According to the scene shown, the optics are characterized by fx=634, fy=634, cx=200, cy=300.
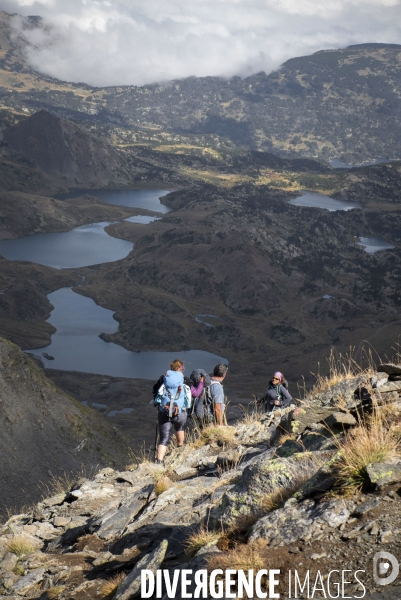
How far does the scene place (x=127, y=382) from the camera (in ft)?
328

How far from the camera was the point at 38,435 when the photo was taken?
139 ft

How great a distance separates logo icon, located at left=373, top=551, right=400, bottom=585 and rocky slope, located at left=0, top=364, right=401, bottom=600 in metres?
0.07

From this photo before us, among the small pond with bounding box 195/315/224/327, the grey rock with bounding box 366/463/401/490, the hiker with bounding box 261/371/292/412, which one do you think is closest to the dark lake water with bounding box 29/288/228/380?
the small pond with bounding box 195/315/224/327

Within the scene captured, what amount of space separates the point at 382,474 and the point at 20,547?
23.3 ft

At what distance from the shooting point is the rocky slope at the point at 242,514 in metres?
6.57

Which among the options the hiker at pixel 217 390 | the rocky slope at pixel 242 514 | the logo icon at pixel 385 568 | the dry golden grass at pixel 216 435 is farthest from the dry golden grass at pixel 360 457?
the hiker at pixel 217 390

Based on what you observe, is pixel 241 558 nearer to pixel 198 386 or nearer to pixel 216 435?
pixel 216 435

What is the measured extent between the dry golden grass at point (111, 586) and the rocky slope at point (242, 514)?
2cm

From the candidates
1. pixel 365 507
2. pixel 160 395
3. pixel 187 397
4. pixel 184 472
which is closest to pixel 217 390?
pixel 187 397

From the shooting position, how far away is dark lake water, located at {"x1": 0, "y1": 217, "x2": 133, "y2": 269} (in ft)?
575

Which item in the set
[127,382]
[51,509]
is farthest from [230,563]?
[127,382]

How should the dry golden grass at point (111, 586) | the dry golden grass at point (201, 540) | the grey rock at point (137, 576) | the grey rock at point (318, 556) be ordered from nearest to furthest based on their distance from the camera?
the grey rock at point (318, 556) < the grey rock at point (137, 576) < the dry golden grass at point (201, 540) < the dry golden grass at point (111, 586)

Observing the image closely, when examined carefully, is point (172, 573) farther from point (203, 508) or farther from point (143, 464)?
point (143, 464)

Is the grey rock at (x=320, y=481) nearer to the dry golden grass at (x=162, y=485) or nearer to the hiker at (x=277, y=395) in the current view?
the dry golden grass at (x=162, y=485)
